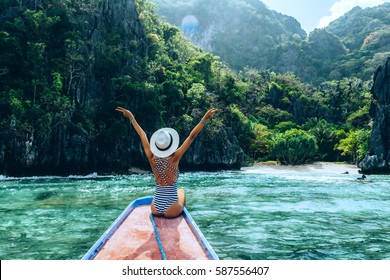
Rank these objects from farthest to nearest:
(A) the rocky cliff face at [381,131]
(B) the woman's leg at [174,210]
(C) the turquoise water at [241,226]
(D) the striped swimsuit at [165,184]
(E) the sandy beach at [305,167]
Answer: (E) the sandy beach at [305,167] < (A) the rocky cliff face at [381,131] < (C) the turquoise water at [241,226] < (B) the woman's leg at [174,210] < (D) the striped swimsuit at [165,184]

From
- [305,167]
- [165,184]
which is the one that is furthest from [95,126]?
[165,184]

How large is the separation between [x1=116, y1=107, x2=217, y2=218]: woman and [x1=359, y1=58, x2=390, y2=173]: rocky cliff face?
43186 mm

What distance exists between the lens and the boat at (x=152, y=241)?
5.01m

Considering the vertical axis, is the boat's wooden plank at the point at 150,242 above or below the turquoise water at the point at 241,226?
above

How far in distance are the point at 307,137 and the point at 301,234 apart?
45900mm

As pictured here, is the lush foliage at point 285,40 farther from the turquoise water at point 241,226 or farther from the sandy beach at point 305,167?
the turquoise water at point 241,226

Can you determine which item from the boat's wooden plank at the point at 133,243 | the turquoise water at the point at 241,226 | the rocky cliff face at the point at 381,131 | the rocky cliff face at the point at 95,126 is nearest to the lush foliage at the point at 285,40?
the rocky cliff face at the point at 381,131

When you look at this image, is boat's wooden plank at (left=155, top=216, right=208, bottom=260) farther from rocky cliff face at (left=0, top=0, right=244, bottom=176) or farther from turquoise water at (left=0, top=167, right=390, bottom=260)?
rocky cliff face at (left=0, top=0, right=244, bottom=176)

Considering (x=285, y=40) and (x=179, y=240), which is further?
(x=285, y=40)

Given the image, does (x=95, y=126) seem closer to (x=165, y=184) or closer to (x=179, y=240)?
(x=165, y=184)

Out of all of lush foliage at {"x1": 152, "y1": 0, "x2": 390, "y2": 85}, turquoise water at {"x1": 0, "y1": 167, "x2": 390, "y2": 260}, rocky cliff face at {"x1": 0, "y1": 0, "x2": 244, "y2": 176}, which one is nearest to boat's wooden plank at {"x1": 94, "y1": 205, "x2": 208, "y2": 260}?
turquoise water at {"x1": 0, "y1": 167, "x2": 390, "y2": 260}

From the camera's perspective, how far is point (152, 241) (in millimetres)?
5598

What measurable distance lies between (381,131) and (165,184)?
44660mm

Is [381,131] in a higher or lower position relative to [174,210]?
higher
